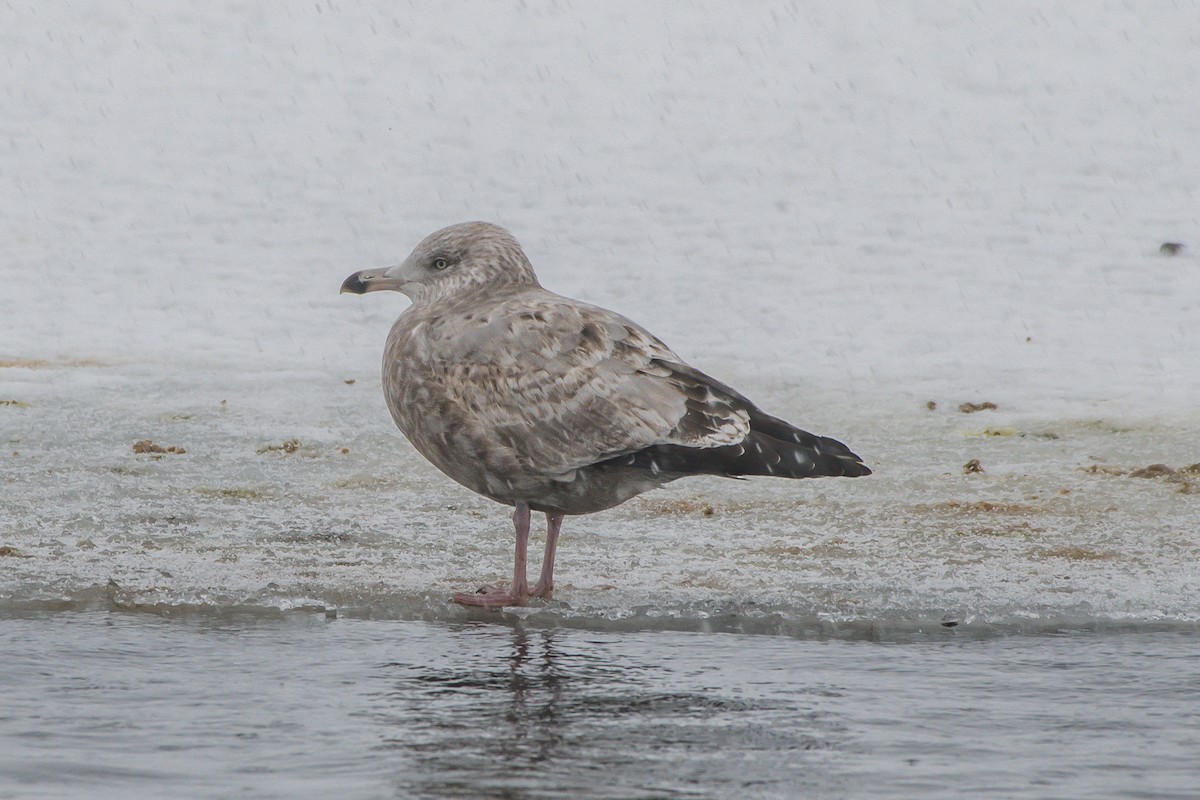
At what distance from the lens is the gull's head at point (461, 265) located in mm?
6754

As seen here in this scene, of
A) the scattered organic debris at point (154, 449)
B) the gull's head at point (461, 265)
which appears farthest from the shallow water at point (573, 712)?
the scattered organic debris at point (154, 449)

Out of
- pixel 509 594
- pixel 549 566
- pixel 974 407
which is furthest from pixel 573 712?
pixel 974 407

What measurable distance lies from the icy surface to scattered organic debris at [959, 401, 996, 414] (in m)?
0.08

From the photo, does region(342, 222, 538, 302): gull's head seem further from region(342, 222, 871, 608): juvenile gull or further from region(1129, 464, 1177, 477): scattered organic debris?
region(1129, 464, 1177, 477): scattered organic debris

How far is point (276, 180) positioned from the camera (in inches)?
565

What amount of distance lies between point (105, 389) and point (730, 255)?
5.28 metres

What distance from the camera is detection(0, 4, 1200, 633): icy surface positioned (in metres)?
6.38

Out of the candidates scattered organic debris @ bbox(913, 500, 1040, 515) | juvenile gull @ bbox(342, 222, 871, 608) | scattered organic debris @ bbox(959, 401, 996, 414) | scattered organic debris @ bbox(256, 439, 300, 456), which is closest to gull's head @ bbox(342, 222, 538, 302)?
juvenile gull @ bbox(342, 222, 871, 608)

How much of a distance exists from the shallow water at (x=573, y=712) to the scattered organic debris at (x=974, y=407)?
3.46 metres

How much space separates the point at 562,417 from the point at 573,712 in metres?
1.58

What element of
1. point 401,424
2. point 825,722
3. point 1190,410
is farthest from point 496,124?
point 825,722

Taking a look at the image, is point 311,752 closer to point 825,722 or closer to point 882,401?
point 825,722

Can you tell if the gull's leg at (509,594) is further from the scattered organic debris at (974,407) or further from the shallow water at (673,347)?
the scattered organic debris at (974,407)

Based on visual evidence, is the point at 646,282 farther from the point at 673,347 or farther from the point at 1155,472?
the point at 1155,472
